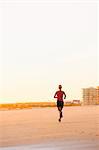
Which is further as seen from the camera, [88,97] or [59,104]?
[88,97]

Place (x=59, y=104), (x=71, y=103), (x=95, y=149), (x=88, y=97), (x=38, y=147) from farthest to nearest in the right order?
(x=88, y=97), (x=71, y=103), (x=59, y=104), (x=38, y=147), (x=95, y=149)

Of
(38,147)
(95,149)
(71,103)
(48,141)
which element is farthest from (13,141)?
(71,103)

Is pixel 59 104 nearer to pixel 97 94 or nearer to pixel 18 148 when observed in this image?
pixel 18 148

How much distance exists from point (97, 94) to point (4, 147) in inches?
7063

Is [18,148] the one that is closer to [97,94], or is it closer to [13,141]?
[13,141]

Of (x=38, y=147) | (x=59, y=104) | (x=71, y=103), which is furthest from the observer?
(x=71, y=103)

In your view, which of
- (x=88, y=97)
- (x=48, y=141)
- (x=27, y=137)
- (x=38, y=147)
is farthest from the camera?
(x=88, y=97)

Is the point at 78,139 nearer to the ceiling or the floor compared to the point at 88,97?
nearer to the floor

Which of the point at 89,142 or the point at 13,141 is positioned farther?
the point at 13,141

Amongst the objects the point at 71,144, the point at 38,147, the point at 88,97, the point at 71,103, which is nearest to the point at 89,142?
the point at 71,144

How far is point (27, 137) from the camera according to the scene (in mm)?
15000

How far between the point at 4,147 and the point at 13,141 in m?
1.58

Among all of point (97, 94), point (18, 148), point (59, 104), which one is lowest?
point (18, 148)

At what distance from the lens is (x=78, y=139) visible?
45.1 feet
